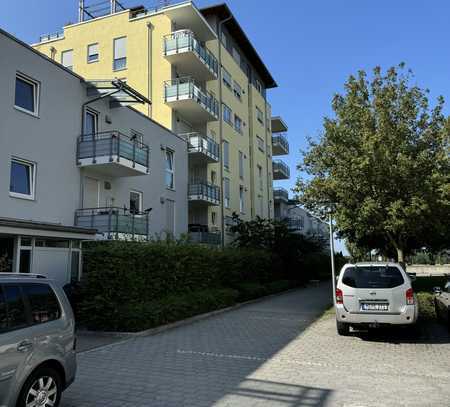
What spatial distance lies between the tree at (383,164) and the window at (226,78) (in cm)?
1639

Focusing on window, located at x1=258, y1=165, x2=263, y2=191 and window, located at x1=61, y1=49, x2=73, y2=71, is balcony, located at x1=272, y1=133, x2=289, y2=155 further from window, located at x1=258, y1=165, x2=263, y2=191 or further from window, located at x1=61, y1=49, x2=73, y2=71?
window, located at x1=61, y1=49, x2=73, y2=71

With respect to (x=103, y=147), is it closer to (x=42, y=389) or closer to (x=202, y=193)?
(x=202, y=193)

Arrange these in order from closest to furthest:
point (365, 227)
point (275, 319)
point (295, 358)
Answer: point (295, 358) → point (275, 319) → point (365, 227)

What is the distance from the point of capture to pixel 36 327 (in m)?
5.32

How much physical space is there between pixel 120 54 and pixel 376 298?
22720 mm

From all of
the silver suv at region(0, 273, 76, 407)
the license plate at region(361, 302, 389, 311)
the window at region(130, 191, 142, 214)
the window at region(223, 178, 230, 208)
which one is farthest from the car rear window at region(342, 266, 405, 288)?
the window at region(223, 178, 230, 208)

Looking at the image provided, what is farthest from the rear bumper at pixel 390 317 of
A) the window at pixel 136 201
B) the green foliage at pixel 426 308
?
the window at pixel 136 201

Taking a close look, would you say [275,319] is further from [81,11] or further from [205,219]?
[81,11]

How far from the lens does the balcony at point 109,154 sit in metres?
17.8

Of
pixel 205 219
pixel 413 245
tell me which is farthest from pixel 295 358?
pixel 205 219

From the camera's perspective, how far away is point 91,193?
19.0 meters

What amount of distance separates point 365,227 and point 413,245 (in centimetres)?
754

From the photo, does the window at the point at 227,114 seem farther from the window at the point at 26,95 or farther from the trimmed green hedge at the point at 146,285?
the window at the point at 26,95

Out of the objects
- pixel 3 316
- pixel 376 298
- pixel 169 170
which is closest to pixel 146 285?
pixel 376 298
